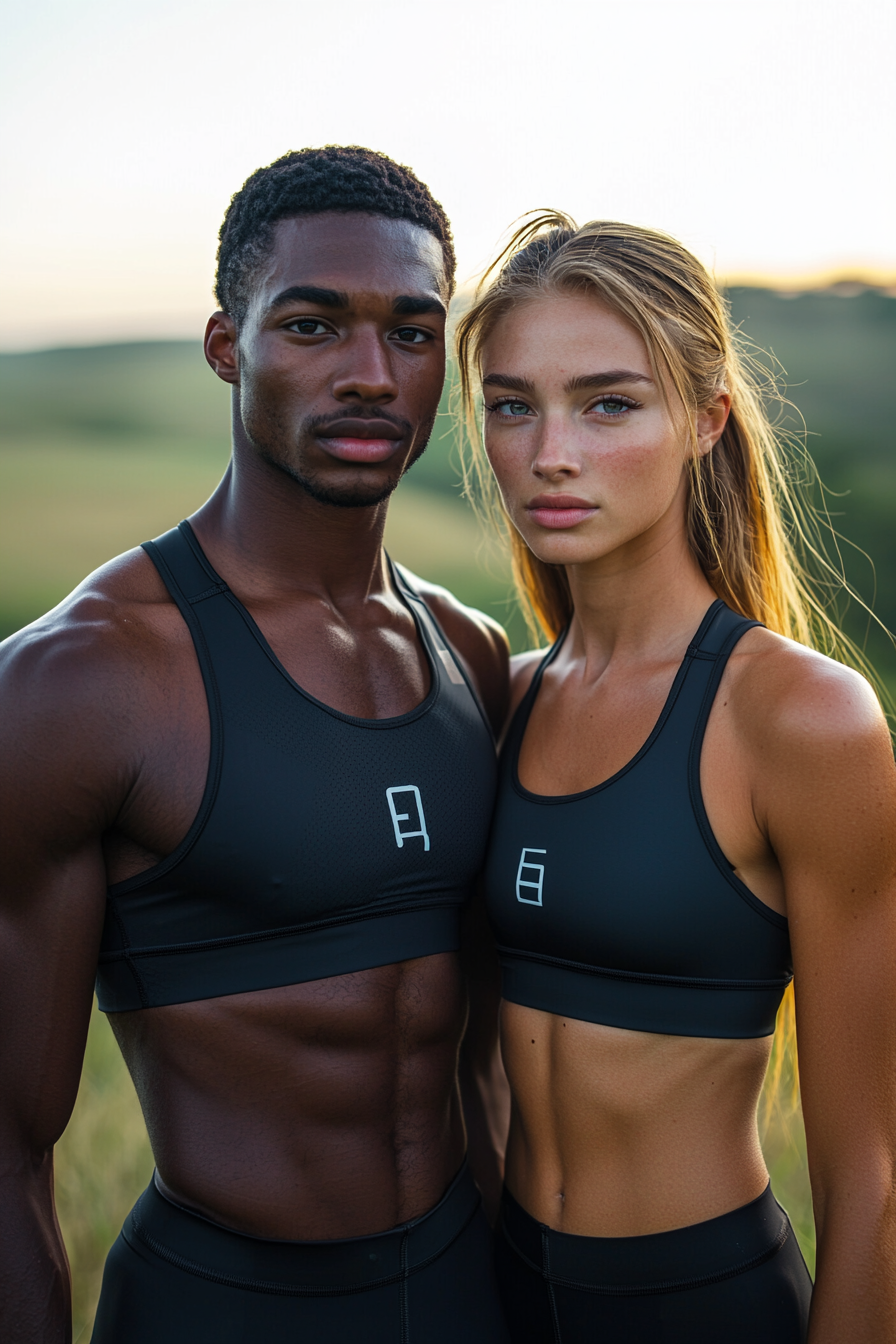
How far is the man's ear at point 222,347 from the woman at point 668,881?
1.93 ft

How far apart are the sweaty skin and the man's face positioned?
21 cm

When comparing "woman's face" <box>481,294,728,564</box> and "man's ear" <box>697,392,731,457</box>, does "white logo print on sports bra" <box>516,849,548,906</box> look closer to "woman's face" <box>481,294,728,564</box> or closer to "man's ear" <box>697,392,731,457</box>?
"woman's face" <box>481,294,728,564</box>

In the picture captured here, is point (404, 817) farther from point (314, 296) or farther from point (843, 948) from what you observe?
point (314, 296)

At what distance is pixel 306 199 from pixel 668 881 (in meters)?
1.66

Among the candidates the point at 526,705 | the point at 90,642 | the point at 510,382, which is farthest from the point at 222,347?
the point at 526,705

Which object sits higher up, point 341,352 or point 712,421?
point 341,352

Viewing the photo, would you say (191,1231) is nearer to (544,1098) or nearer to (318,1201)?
(318,1201)

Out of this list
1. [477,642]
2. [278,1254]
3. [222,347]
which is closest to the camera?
[278,1254]

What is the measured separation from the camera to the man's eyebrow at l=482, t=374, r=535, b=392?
230cm

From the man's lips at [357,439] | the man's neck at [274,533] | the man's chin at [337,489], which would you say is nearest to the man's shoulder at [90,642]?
the man's neck at [274,533]

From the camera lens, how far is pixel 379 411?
228 centimetres

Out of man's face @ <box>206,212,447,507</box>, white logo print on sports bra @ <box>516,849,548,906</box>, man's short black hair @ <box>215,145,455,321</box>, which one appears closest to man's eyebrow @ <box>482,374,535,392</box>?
man's face @ <box>206,212,447,507</box>

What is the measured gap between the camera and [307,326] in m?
2.29

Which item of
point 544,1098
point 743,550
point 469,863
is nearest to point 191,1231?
point 544,1098
